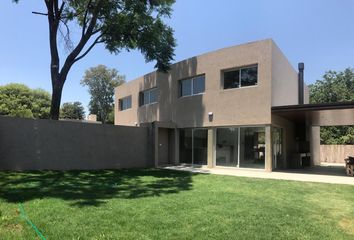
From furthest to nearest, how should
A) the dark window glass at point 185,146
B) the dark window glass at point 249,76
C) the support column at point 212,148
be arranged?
the dark window glass at point 185,146 → the support column at point 212,148 → the dark window glass at point 249,76

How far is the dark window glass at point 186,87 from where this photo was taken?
20703 millimetres

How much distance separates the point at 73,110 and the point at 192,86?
161ft

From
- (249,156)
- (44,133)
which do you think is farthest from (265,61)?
(44,133)

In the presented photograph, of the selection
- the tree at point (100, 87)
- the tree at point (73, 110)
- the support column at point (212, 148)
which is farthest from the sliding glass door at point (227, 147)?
the tree at point (73, 110)

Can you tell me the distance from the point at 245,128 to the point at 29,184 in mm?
10855

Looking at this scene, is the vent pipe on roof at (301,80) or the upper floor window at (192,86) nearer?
the upper floor window at (192,86)

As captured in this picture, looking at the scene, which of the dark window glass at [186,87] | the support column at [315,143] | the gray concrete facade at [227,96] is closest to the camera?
the gray concrete facade at [227,96]

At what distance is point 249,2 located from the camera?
53.2ft

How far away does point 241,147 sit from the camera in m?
17.3

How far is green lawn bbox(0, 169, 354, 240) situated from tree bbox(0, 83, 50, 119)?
4235cm

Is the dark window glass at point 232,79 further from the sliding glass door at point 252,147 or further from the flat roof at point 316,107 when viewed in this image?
the flat roof at point 316,107

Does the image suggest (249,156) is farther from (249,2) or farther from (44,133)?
(44,133)

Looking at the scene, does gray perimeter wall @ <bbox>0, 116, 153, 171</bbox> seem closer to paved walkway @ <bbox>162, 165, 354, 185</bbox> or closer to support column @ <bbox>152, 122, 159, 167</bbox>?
support column @ <bbox>152, 122, 159, 167</bbox>

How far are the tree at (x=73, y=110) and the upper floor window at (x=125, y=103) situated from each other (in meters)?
34.1
